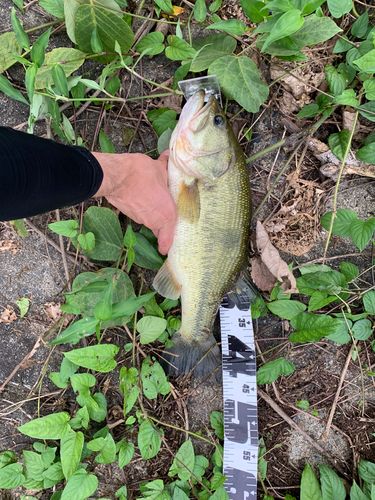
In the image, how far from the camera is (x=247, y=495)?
2.47 metres

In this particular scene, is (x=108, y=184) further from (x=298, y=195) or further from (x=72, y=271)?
(x=298, y=195)

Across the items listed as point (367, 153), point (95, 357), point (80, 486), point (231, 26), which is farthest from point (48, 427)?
point (367, 153)

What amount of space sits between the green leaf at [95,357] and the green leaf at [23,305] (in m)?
0.82

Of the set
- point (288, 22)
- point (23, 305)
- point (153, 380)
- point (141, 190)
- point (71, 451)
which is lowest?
point (71, 451)

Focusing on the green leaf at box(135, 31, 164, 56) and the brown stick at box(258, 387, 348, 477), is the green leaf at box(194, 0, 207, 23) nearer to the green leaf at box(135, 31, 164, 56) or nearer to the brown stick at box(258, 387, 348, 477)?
the green leaf at box(135, 31, 164, 56)

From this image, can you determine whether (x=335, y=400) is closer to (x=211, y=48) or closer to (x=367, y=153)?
(x=367, y=153)

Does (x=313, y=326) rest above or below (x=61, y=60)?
below

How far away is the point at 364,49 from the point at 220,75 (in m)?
1.06

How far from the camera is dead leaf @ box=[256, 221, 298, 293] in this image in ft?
8.13

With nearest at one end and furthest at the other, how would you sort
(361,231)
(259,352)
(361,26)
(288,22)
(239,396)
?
(288,22)
(361,231)
(361,26)
(239,396)
(259,352)

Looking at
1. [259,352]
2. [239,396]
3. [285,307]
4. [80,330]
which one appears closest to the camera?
[80,330]

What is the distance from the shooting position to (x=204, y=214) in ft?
7.43

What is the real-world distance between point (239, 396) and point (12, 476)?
179 centimetres

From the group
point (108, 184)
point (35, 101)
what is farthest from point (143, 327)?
point (35, 101)
